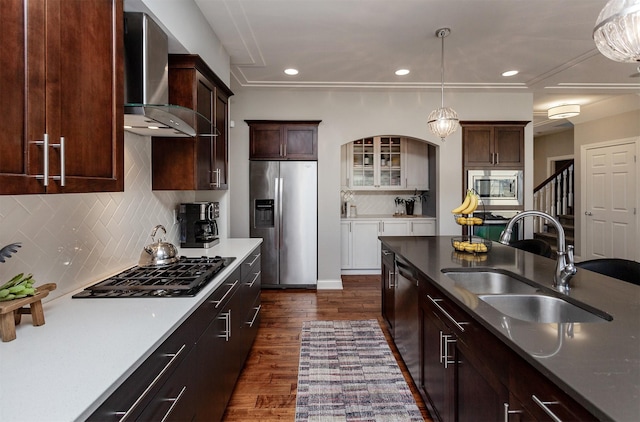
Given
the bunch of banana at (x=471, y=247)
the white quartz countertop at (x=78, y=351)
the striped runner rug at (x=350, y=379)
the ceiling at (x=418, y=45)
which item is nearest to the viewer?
the white quartz countertop at (x=78, y=351)

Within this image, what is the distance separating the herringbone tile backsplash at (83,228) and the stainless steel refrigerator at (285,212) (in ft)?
6.97

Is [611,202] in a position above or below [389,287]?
above

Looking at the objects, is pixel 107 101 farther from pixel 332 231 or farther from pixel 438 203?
pixel 438 203

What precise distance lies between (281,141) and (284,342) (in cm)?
280

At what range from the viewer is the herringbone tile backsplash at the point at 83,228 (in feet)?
4.78

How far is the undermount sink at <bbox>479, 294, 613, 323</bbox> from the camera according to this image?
58.8 inches

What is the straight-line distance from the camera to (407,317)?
251 cm

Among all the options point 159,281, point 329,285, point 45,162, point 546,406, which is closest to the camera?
point 546,406

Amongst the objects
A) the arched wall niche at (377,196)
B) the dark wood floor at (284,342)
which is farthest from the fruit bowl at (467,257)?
the arched wall niche at (377,196)

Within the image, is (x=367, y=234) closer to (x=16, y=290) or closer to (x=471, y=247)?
(x=471, y=247)

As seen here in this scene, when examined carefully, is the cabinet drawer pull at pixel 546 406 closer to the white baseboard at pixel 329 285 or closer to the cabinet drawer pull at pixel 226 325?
the cabinet drawer pull at pixel 226 325

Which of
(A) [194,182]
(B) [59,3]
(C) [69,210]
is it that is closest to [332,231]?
(A) [194,182]

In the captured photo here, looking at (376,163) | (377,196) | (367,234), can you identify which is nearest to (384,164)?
(376,163)

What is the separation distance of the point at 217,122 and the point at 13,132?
87.8 inches
